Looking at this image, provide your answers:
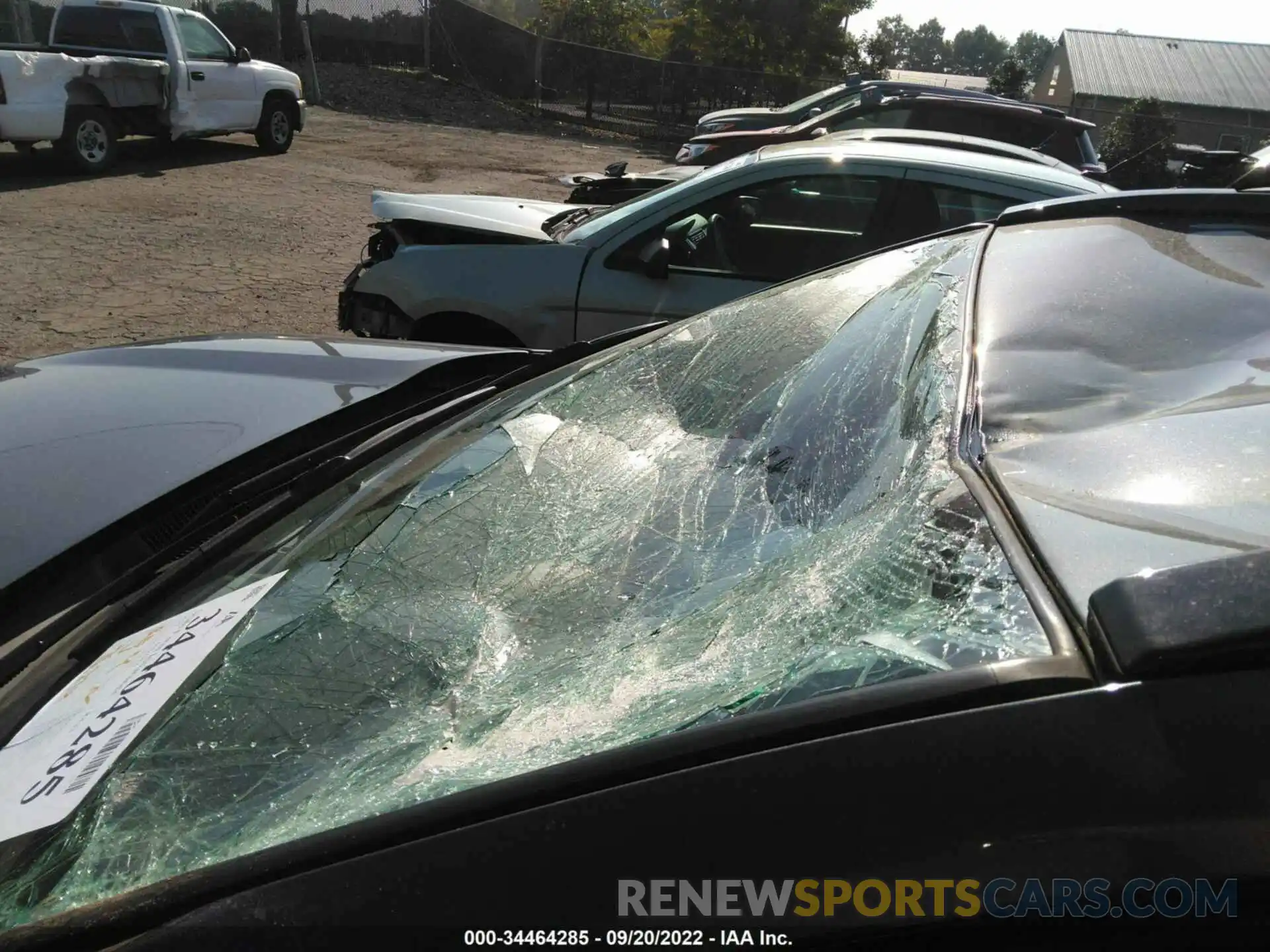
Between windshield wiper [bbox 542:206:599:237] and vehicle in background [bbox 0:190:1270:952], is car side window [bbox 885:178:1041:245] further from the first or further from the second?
vehicle in background [bbox 0:190:1270:952]

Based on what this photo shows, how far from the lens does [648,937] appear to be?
2.78 feet

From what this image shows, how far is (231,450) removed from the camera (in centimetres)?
213

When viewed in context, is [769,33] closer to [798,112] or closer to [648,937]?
[798,112]

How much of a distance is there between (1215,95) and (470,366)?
44.9 m

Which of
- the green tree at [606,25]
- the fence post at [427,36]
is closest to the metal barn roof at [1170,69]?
the green tree at [606,25]

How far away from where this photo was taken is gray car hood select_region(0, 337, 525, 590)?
188 centimetres

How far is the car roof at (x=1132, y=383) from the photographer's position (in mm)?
1038

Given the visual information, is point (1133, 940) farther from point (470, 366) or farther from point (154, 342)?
point (154, 342)

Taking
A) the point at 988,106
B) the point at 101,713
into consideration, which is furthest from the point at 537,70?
the point at 101,713

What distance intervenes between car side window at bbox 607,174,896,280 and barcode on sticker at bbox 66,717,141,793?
3460 millimetres

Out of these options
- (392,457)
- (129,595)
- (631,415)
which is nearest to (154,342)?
(392,457)
